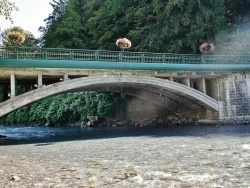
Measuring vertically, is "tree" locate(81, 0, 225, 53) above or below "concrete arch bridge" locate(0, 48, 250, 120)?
above

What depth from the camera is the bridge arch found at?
19.5 metres

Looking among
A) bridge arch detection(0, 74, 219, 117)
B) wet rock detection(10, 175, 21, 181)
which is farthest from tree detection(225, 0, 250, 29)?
wet rock detection(10, 175, 21, 181)

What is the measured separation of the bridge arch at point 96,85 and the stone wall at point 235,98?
105 centimetres

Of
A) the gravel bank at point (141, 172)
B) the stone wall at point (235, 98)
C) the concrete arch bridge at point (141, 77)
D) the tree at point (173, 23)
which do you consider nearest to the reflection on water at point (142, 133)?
the concrete arch bridge at point (141, 77)

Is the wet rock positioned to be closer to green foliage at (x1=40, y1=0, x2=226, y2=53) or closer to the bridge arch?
the bridge arch

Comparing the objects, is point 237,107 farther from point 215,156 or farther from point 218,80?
point 215,156

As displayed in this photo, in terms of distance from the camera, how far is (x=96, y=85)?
80.3 ft

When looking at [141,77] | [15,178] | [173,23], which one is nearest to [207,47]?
[173,23]

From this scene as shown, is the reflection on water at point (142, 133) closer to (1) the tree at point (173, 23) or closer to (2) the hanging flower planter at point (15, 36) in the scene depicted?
(2) the hanging flower planter at point (15, 36)

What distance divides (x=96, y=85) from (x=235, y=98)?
13.2m

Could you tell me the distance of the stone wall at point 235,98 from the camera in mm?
27672

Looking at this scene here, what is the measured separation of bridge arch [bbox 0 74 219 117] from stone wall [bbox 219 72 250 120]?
3.45ft

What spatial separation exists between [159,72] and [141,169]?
17.9 metres

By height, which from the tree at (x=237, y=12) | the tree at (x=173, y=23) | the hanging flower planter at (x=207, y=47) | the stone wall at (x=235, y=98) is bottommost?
the stone wall at (x=235, y=98)
